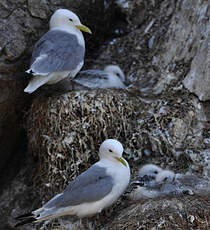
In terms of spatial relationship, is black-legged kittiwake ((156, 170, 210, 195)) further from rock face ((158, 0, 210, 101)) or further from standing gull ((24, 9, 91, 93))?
standing gull ((24, 9, 91, 93))

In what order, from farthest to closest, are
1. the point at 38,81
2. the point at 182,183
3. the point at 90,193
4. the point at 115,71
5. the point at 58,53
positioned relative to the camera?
the point at 115,71 → the point at 58,53 → the point at 38,81 → the point at 182,183 → the point at 90,193

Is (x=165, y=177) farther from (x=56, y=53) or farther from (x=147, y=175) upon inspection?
(x=56, y=53)

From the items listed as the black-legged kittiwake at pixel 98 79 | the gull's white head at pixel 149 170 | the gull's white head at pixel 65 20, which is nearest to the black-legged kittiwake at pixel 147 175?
the gull's white head at pixel 149 170

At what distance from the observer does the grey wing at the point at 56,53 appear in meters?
4.05

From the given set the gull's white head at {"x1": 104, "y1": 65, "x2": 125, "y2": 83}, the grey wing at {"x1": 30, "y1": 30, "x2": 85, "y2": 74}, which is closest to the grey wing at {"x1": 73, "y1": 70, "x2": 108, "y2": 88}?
the gull's white head at {"x1": 104, "y1": 65, "x2": 125, "y2": 83}

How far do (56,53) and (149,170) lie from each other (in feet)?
4.40

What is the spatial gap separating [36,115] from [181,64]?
1509 mm

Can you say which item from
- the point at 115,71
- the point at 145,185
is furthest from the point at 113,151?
the point at 115,71

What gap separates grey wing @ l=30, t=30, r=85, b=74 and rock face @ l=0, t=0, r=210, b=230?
1.02ft

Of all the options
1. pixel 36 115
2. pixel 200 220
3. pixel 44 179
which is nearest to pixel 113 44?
pixel 36 115

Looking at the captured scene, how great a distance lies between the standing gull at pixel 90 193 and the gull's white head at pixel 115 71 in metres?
1.24

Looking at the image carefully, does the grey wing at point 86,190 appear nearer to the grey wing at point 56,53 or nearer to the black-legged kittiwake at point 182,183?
the black-legged kittiwake at point 182,183

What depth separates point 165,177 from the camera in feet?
12.3

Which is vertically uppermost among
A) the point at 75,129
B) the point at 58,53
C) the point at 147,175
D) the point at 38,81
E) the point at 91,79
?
the point at 58,53
